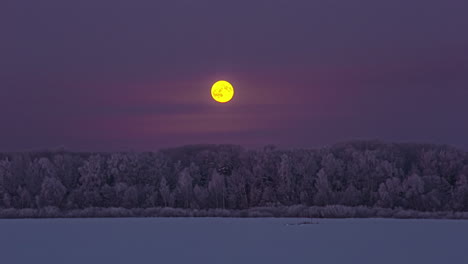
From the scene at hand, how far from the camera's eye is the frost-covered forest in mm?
22516

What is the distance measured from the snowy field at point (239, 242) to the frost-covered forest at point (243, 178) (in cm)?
901

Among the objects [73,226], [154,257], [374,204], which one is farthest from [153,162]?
[154,257]

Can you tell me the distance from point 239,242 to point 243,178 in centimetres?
1908

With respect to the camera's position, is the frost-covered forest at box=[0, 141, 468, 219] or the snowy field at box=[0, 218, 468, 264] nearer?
the snowy field at box=[0, 218, 468, 264]

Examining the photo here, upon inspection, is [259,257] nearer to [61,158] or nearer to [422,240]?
[422,240]

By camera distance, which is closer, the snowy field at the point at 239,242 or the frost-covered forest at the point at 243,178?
the snowy field at the point at 239,242

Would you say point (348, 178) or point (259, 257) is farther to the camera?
point (348, 178)

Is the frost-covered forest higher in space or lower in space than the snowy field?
lower

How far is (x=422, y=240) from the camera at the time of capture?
9445 mm

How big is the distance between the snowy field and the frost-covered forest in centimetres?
901

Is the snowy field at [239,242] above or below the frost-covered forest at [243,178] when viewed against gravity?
above

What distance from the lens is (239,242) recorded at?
377 inches

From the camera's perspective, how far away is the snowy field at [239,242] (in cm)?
880

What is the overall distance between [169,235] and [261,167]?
66.1 feet
